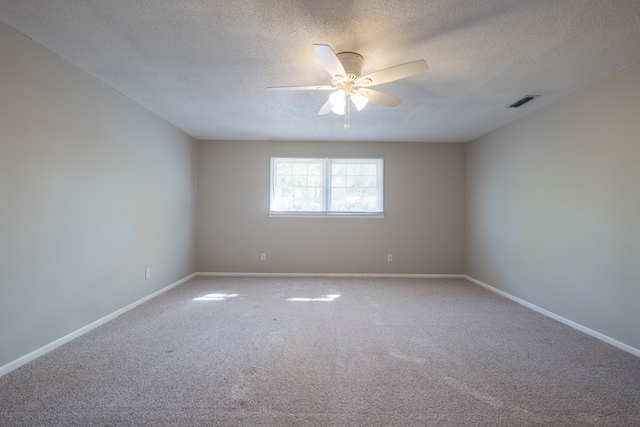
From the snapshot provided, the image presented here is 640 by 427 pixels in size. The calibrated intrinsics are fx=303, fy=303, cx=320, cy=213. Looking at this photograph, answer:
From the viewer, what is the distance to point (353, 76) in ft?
7.59

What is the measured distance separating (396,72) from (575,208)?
2.37 m

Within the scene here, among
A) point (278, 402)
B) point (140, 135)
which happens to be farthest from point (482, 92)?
point (140, 135)

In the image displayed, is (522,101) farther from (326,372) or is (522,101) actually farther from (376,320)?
(326,372)

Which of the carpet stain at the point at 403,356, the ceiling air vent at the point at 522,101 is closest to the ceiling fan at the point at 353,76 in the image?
the ceiling air vent at the point at 522,101

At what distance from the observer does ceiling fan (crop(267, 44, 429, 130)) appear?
6.55 ft

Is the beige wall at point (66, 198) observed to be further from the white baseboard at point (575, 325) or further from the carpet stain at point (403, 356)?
the white baseboard at point (575, 325)

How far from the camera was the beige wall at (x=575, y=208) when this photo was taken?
8.16 ft

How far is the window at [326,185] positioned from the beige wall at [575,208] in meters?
1.83

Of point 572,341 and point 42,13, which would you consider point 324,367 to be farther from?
point 42,13

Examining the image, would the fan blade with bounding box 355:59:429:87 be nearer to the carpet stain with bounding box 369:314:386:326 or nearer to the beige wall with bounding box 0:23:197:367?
the carpet stain with bounding box 369:314:386:326

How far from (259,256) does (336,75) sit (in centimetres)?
355

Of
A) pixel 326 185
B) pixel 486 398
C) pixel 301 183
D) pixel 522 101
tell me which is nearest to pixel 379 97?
pixel 522 101

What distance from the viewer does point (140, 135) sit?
3520 millimetres

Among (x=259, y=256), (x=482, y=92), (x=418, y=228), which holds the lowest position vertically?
(x=259, y=256)
